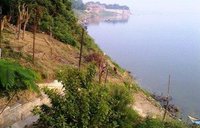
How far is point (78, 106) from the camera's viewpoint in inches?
285

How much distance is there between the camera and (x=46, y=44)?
51.8ft

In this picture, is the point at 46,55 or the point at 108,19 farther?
the point at 108,19

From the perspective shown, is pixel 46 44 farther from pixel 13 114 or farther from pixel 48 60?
pixel 13 114

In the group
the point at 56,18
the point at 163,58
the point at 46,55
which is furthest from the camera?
the point at 163,58

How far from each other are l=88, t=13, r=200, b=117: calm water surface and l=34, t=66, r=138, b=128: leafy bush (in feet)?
66.1

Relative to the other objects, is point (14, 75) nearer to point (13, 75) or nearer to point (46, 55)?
point (13, 75)

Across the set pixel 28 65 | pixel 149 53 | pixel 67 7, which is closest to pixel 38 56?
pixel 28 65

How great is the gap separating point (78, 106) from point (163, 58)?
39585 mm

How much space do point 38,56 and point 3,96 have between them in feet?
15.4

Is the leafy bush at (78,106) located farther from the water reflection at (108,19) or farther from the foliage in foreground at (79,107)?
the water reflection at (108,19)

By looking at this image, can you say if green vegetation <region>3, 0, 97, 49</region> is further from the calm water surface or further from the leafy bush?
the calm water surface

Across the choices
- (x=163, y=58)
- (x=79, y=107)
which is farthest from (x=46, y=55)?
(x=163, y=58)

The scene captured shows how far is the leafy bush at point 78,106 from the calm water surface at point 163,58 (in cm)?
2015

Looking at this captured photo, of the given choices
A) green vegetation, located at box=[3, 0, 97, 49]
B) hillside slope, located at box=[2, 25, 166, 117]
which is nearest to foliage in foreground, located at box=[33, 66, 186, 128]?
hillside slope, located at box=[2, 25, 166, 117]
